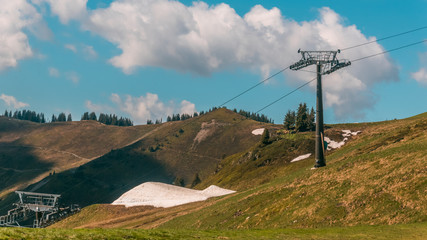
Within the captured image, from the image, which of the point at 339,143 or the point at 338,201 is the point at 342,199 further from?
the point at 339,143

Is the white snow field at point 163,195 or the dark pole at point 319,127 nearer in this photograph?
the dark pole at point 319,127

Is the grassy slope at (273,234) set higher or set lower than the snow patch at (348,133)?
lower

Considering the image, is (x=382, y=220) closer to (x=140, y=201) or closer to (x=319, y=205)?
(x=319, y=205)

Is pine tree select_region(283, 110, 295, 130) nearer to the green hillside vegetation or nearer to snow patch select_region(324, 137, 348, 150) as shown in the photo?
snow patch select_region(324, 137, 348, 150)

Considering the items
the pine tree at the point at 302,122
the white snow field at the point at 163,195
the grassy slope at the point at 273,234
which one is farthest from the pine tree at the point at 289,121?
the grassy slope at the point at 273,234

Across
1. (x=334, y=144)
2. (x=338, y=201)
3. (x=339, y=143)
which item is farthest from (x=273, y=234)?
(x=339, y=143)

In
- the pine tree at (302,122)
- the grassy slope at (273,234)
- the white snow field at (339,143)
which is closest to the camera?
the grassy slope at (273,234)

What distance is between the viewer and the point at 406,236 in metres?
27.9

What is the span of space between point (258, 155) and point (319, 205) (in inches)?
3429

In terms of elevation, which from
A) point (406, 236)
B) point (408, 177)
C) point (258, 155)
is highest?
point (258, 155)

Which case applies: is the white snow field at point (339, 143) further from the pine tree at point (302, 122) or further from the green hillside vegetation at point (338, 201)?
the green hillside vegetation at point (338, 201)

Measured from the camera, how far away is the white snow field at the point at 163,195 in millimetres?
80188

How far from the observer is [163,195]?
89.5 m

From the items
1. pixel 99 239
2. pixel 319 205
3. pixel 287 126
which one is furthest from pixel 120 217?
pixel 287 126
